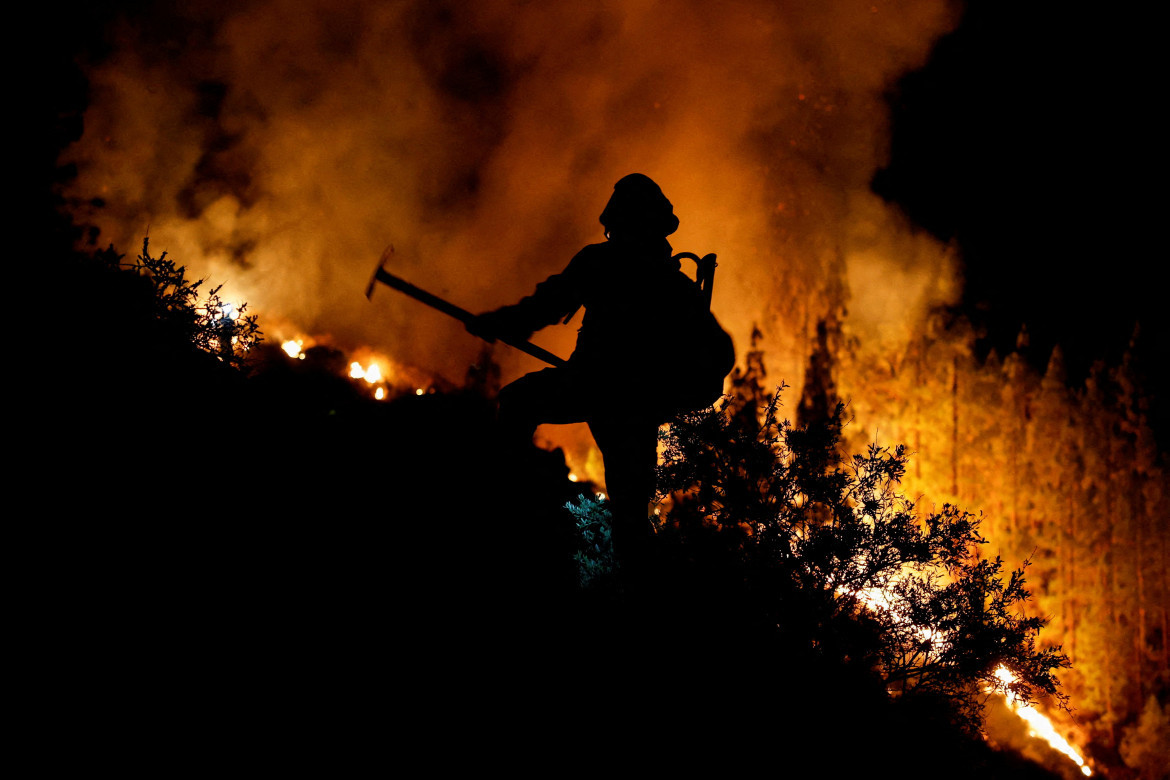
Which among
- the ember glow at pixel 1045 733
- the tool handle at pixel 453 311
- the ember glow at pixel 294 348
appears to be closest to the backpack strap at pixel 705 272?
the tool handle at pixel 453 311

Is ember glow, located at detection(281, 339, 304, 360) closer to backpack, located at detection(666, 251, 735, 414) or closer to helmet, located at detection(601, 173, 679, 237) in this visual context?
helmet, located at detection(601, 173, 679, 237)

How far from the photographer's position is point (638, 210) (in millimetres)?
4328

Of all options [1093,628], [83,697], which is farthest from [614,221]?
[1093,628]

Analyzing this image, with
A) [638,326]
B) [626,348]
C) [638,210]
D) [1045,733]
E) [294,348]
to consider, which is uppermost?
[294,348]

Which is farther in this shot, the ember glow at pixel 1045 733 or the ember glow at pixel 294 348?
the ember glow at pixel 294 348

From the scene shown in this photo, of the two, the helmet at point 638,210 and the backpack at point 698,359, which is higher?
the helmet at point 638,210

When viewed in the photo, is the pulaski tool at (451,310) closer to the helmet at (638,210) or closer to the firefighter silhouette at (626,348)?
the firefighter silhouette at (626,348)

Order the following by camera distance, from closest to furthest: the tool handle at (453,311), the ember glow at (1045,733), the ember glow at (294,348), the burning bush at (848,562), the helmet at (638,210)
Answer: the helmet at (638,210) < the tool handle at (453,311) < the burning bush at (848,562) < the ember glow at (1045,733) < the ember glow at (294,348)

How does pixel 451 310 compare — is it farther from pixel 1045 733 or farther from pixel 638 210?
pixel 1045 733

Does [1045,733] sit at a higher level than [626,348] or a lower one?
lower

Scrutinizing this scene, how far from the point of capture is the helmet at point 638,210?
4.33m

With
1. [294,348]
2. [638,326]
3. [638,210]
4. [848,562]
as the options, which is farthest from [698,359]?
[294,348]

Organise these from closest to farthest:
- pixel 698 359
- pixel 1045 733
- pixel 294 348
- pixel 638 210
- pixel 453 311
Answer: pixel 698 359 → pixel 638 210 → pixel 453 311 → pixel 1045 733 → pixel 294 348

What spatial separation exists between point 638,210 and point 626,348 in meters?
1.15
